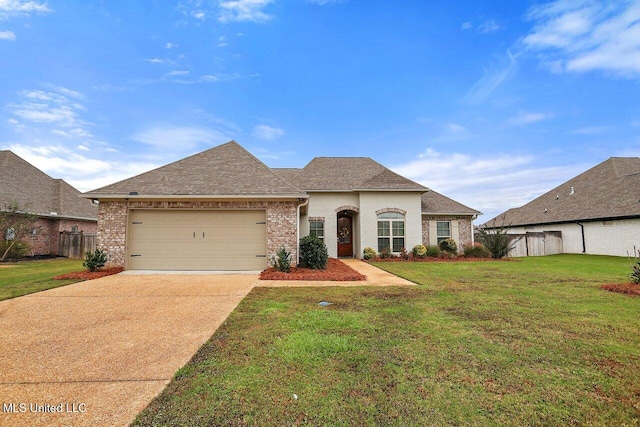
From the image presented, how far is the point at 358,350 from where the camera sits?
3.47 meters

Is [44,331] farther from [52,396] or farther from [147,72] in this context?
[147,72]

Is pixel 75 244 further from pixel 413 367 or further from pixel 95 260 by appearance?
pixel 413 367

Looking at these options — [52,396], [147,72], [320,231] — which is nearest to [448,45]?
[320,231]

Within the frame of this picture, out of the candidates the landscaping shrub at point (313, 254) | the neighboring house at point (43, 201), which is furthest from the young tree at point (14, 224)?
the landscaping shrub at point (313, 254)

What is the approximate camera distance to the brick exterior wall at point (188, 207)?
33.5ft

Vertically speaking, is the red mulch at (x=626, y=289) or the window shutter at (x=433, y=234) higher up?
the window shutter at (x=433, y=234)

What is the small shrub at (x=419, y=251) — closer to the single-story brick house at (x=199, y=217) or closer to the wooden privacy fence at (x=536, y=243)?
the wooden privacy fence at (x=536, y=243)

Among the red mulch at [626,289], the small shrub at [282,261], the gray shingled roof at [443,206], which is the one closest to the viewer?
the red mulch at [626,289]

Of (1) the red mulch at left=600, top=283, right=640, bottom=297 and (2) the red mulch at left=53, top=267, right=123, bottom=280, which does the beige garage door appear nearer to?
(2) the red mulch at left=53, top=267, right=123, bottom=280

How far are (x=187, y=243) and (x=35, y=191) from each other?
1451 cm

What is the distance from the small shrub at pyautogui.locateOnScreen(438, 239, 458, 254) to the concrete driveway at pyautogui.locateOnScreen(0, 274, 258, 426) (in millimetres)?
13189

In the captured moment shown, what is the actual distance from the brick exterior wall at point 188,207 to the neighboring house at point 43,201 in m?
8.22

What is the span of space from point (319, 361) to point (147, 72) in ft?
46.0

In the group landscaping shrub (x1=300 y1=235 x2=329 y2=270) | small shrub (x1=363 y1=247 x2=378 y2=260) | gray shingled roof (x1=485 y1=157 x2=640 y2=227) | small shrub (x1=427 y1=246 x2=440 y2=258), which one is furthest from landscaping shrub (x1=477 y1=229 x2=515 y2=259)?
landscaping shrub (x1=300 y1=235 x2=329 y2=270)
